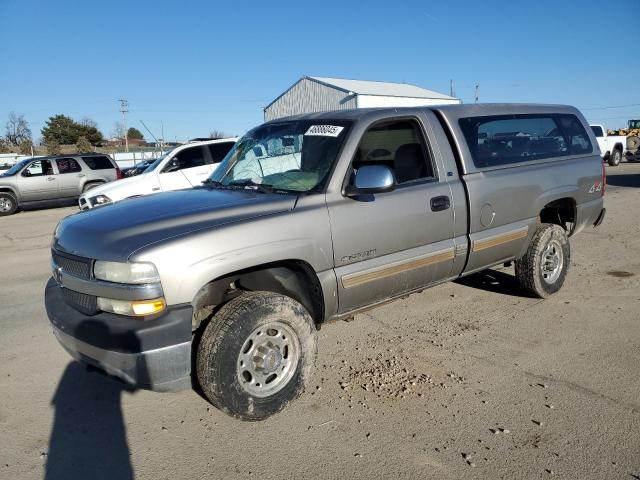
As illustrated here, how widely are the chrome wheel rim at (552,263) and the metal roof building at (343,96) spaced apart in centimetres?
3075

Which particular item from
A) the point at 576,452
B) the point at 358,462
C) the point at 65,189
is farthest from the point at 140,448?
the point at 65,189

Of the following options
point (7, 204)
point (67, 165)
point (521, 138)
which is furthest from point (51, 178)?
point (521, 138)

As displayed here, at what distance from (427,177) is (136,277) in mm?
2397

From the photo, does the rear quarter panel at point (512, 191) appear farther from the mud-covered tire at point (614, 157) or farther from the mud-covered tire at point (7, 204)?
the mud-covered tire at point (614, 157)

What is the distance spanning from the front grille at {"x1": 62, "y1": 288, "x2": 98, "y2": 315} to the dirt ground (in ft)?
2.53

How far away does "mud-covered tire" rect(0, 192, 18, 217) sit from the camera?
49.8 ft

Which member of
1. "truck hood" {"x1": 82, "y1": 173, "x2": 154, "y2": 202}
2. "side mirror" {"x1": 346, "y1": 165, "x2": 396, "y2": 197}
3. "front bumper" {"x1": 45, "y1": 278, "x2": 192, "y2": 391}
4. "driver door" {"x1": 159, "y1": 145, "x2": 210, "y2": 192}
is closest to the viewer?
"front bumper" {"x1": 45, "y1": 278, "x2": 192, "y2": 391}

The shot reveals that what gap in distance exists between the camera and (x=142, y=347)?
257 cm

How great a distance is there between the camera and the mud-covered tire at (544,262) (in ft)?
15.7

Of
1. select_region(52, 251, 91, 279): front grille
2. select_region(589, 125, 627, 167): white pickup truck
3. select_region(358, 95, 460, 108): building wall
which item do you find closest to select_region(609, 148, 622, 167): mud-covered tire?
select_region(589, 125, 627, 167): white pickup truck

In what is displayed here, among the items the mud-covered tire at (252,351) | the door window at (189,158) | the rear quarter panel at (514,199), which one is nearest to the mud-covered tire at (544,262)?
the rear quarter panel at (514,199)

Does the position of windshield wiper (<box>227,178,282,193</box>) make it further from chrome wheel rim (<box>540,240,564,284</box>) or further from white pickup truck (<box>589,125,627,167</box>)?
white pickup truck (<box>589,125,627,167</box>)

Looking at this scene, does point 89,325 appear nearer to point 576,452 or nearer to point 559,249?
point 576,452

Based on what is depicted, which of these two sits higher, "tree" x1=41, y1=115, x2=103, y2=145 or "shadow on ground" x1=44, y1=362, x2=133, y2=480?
"tree" x1=41, y1=115, x2=103, y2=145
